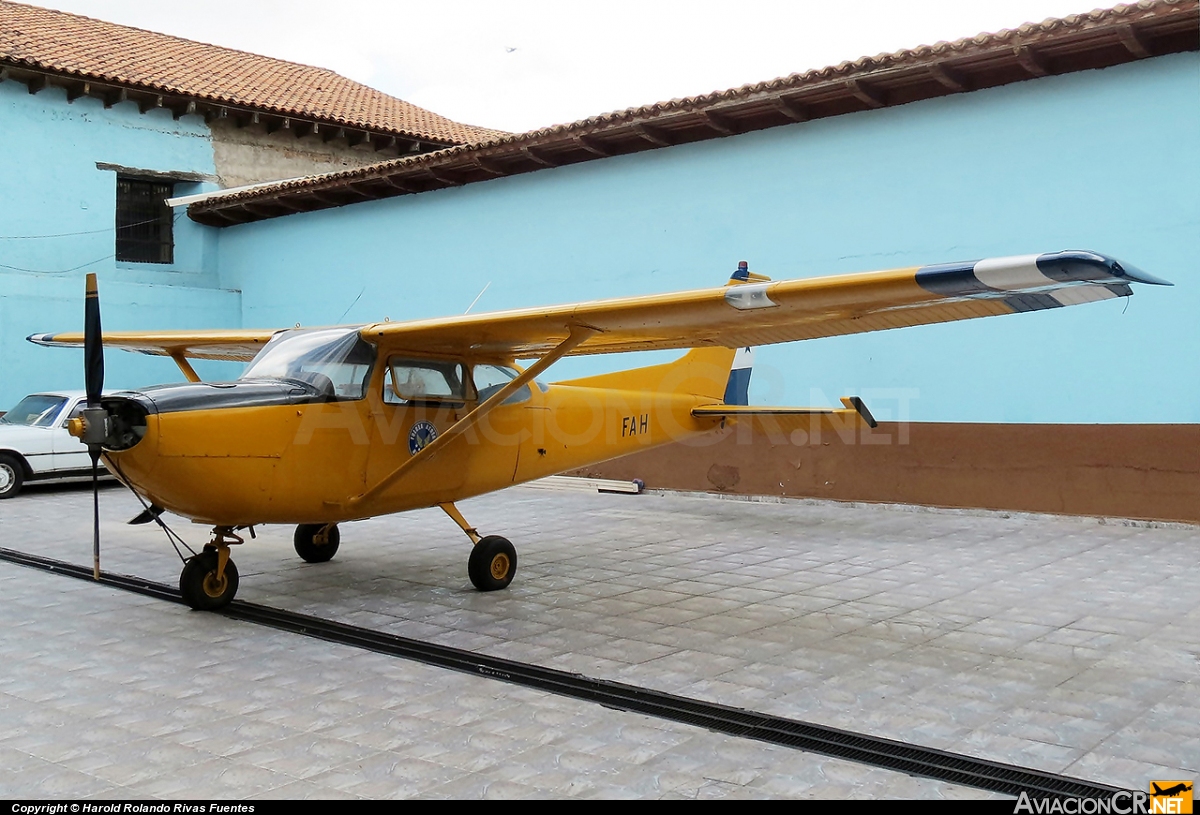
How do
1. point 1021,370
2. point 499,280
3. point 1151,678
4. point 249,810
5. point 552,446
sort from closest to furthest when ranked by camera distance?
1. point 249,810
2. point 1151,678
3. point 552,446
4. point 1021,370
5. point 499,280

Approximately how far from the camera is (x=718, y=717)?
4.45 m

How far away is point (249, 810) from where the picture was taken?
11.2 ft

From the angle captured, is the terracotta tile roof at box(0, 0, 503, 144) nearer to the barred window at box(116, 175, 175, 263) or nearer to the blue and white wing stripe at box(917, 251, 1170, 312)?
the barred window at box(116, 175, 175, 263)

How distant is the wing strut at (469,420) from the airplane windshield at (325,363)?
61 centimetres

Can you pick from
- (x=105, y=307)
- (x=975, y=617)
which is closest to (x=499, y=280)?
(x=105, y=307)

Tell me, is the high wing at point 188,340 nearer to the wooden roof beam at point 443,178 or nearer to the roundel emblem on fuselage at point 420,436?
the roundel emblem on fuselage at point 420,436

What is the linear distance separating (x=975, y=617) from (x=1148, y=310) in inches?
184

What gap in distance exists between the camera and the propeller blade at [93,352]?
5676 millimetres

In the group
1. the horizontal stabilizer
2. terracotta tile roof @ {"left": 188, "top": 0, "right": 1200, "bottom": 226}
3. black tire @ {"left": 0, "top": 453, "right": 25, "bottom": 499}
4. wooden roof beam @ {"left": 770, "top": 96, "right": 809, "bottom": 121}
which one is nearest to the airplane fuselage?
the horizontal stabilizer

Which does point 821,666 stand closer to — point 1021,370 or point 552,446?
point 552,446

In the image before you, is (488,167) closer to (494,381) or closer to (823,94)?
(823,94)

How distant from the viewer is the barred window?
17828mm

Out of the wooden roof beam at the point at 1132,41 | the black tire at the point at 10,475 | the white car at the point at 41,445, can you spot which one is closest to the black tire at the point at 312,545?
the white car at the point at 41,445

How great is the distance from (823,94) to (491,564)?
6820 mm
